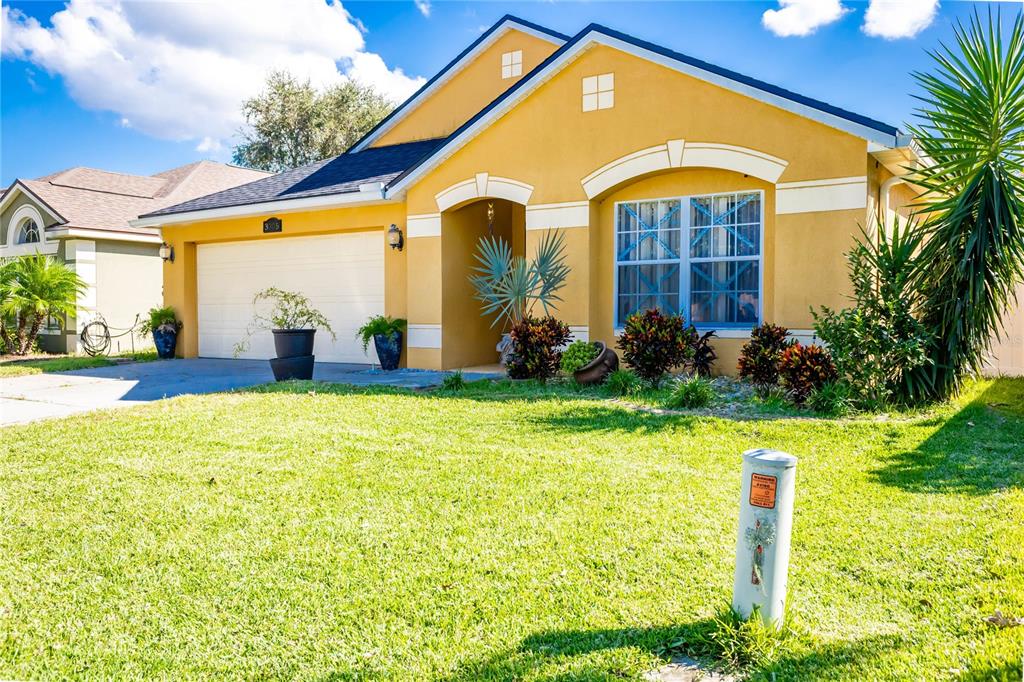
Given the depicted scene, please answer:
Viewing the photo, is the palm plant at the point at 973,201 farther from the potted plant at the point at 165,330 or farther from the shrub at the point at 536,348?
the potted plant at the point at 165,330

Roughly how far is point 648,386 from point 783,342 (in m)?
1.76

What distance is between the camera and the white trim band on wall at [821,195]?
8938 mm

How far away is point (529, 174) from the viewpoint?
1137 centimetres

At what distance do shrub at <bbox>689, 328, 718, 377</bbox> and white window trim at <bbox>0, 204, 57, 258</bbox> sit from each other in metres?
17.0

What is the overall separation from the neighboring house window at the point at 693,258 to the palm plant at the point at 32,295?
44.5 ft

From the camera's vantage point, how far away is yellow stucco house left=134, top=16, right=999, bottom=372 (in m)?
9.29

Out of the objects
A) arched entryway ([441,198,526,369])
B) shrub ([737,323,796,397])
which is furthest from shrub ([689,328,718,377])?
arched entryway ([441,198,526,369])

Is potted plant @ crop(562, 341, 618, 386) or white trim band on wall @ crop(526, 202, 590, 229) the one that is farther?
white trim band on wall @ crop(526, 202, 590, 229)

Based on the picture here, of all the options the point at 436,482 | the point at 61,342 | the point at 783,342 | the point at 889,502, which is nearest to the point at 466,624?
the point at 436,482

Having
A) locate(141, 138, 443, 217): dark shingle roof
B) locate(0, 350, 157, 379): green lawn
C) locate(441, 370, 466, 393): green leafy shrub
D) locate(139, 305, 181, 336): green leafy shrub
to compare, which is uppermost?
locate(141, 138, 443, 217): dark shingle roof

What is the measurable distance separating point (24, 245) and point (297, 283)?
34.8ft

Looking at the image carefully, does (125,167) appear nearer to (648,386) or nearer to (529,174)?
(529,174)

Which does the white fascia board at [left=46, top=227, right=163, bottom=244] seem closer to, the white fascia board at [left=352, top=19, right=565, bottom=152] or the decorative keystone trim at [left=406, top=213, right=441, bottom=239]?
the white fascia board at [left=352, top=19, right=565, bottom=152]

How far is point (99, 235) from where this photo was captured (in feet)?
59.4
